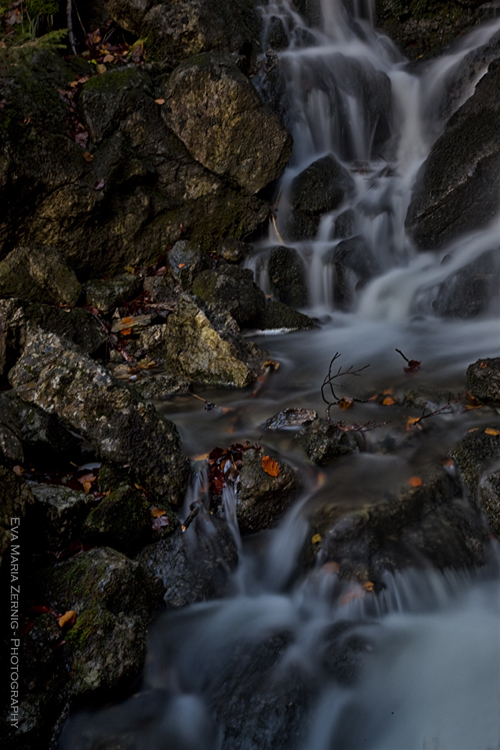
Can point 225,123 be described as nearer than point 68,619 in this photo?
No

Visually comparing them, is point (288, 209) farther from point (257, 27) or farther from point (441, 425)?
point (441, 425)

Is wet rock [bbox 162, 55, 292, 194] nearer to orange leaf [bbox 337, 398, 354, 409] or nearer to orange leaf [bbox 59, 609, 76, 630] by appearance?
orange leaf [bbox 337, 398, 354, 409]

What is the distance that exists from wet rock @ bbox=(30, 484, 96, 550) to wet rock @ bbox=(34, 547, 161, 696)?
0.23 meters

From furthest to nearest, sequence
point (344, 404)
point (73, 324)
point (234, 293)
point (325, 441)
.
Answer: point (234, 293) < point (73, 324) < point (344, 404) < point (325, 441)

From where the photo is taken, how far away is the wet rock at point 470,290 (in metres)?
6.71

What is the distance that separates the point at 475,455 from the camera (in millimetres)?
3857

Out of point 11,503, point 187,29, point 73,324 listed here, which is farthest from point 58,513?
point 187,29

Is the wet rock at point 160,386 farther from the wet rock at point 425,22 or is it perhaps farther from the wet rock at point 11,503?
the wet rock at point 425,22

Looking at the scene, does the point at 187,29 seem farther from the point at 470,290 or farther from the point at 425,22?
the point at 470,290

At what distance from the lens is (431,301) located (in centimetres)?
722

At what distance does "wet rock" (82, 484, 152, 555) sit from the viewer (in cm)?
334

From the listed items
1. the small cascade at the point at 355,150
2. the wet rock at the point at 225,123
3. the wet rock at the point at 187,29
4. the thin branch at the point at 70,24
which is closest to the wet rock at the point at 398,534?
the small cascade at the point at 355,150

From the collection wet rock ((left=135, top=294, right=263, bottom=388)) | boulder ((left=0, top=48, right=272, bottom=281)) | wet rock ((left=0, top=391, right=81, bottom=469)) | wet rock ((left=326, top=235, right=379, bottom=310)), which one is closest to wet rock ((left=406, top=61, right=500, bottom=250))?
wet rock ((left=326, top=235, right=379, bottom=310))

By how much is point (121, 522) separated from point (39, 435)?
0.92 meters
